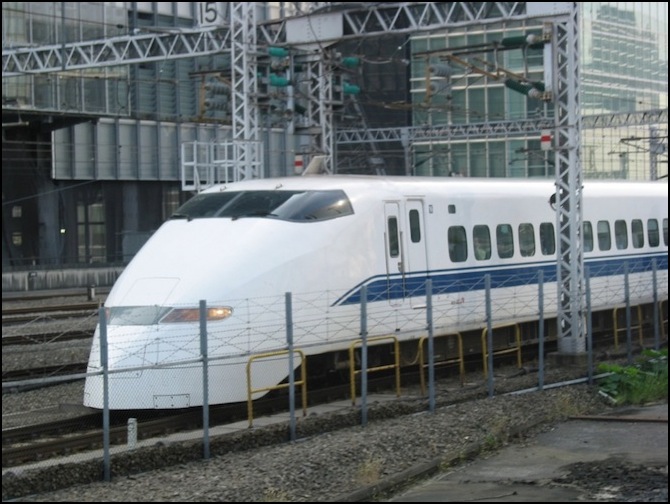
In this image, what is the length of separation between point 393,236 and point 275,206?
6.83 feet

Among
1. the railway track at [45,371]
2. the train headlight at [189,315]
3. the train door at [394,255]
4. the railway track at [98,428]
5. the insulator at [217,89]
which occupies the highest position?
the insulator at [217,89]

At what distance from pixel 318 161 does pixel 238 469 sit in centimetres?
977

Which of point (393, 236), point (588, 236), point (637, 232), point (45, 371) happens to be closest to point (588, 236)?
point (588, 236)

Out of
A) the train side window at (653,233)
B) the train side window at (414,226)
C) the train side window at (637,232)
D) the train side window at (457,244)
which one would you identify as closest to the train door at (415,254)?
the train side window at (414,226)

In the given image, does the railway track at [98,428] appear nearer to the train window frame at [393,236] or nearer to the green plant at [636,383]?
the train window frame at [393,236]

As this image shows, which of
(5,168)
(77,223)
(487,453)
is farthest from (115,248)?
(487,453)

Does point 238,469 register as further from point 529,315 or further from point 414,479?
point 529,315

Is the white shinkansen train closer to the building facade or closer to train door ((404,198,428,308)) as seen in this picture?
train door ((404,198,428,308))

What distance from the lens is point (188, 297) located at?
14688 mm

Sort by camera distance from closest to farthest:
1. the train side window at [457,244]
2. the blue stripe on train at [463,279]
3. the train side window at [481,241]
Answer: the blue stripe on train at [463,279], the train side window at [457,244], the train side window at [481,241]

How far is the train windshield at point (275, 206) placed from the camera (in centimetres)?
1644

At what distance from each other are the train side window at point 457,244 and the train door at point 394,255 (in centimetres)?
150

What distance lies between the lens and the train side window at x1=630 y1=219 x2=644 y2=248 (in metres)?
25.0

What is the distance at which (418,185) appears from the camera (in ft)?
61.3
